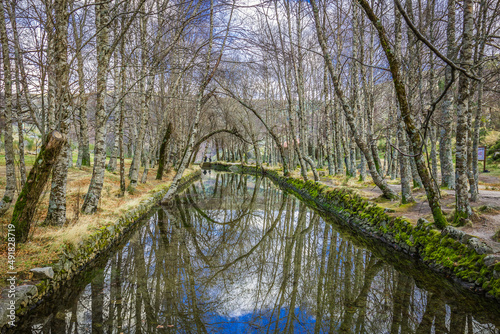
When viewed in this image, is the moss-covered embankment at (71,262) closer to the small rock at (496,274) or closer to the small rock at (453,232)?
the small rock at (496,274)

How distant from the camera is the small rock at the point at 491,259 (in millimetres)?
4545

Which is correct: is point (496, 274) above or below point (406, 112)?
below

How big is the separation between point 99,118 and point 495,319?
891 centimetres

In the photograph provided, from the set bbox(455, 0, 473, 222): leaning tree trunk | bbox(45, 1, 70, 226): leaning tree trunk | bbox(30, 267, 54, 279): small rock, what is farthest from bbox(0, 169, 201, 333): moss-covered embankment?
bbox(455, 0, 473, 222): leaning tree trunk

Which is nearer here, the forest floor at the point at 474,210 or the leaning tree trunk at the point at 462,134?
the forest floor at the point at 474,210

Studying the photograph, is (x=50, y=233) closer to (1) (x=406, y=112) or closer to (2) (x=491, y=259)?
(1) (x=406, y=112)

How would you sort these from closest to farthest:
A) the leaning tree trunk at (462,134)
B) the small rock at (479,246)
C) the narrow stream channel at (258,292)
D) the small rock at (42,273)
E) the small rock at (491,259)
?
1. the narrow stream channel at (258,292)
2. the small rock at (42,273)
3. the small rock at (491,259)
4. the small rock at (479,246)
5. the leaning tree trunk at (462,134)

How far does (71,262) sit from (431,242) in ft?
23.1

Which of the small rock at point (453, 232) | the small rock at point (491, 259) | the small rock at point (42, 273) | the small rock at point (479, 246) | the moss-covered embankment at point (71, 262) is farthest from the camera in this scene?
the small rock at point (453, 232)

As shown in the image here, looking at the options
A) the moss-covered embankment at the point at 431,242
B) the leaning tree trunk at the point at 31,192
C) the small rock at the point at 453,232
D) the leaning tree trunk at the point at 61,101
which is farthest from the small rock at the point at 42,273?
the small rock at the point at 453,232

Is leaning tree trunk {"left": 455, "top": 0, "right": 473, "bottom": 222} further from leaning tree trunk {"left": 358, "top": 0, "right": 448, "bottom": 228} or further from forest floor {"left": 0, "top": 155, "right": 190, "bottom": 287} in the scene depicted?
forest floor {"left": 0, "top": 155, "right": 190, "bottom": 287}

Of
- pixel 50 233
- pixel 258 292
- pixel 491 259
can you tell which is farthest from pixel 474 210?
pixel 50 233

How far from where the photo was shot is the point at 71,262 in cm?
506

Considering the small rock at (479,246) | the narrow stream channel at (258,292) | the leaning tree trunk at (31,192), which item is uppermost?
the leaning tree trunk at (31,192)
